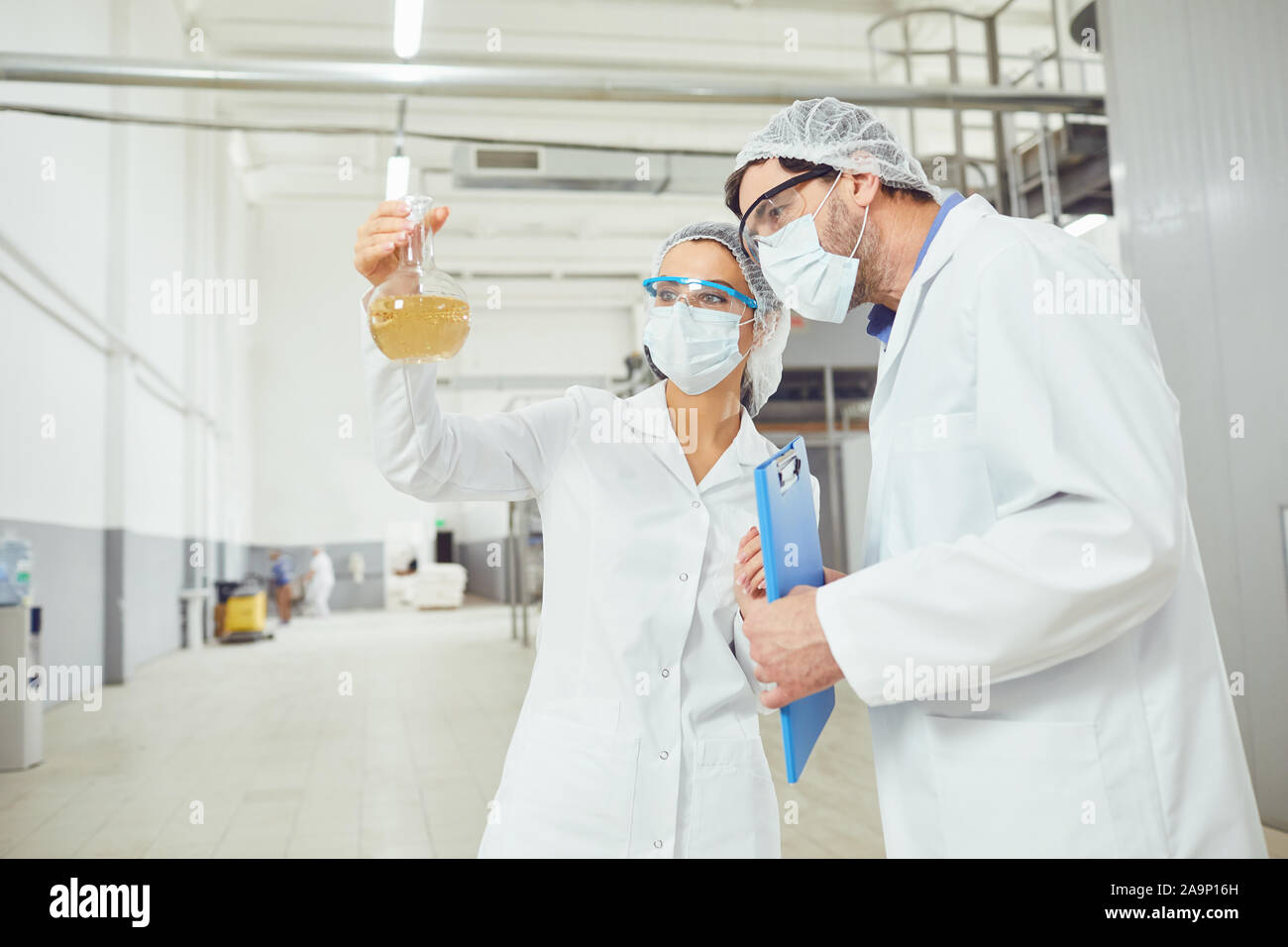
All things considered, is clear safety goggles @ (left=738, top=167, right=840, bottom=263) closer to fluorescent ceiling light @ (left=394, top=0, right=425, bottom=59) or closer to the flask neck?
the flask neck

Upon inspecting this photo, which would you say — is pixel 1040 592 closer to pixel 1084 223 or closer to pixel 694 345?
pixel 694 345

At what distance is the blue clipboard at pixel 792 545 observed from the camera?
1170mm

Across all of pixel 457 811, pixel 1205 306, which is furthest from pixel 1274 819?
pixel 457 811

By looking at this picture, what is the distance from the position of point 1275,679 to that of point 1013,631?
3703 mm

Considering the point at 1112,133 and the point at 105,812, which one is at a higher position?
the point at 1112,133

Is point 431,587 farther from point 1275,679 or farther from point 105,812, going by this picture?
point 1275,679

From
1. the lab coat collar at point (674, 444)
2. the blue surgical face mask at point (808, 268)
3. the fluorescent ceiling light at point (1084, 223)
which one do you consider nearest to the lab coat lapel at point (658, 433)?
the lab coat collar at point (674, 444)

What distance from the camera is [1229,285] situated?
13.0ft

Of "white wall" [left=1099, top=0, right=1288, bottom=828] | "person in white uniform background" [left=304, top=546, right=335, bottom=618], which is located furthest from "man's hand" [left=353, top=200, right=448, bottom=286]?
"person in white uniform background" [left=304, top=546, right=335, bottom=618]

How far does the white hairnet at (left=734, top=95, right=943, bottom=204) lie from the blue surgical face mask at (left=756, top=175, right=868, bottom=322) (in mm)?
49

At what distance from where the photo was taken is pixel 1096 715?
1.08 meters

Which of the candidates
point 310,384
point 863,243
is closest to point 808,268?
point 863,243
